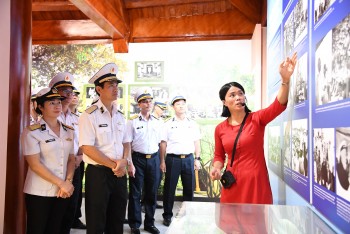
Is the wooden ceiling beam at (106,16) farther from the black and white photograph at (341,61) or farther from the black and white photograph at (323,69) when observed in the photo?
the black and white photograph at (341,61)

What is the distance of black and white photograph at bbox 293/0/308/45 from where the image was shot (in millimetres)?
1717

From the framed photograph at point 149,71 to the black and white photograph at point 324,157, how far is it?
4598 millimetres

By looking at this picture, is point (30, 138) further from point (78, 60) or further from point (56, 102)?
point (78, 60)

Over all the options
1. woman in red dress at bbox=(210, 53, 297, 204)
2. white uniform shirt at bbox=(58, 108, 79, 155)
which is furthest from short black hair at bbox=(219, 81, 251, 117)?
white uniform shirt at bbox=(58, 108, 79, 155)

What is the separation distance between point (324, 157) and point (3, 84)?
258 centimetres

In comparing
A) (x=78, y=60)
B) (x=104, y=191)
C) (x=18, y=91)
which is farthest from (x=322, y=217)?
(x=78, y=60)

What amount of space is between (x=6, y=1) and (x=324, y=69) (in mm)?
2689

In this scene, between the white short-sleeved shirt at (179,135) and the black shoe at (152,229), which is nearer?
the black shoe at (152,229)

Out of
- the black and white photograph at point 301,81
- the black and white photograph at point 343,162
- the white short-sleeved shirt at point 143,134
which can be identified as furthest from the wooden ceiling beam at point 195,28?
the black and white photograph at point 343,162

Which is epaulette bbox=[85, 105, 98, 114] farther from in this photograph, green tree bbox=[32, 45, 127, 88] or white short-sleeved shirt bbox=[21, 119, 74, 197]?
green tree bbox=[32, 45, 127, 88]

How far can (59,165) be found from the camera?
2.55 metres

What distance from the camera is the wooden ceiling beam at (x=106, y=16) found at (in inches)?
Answer: 175

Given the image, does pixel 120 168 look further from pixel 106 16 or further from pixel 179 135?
pixel 106 16

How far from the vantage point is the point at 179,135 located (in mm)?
4707
